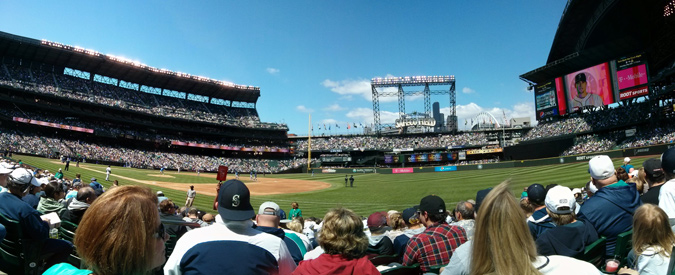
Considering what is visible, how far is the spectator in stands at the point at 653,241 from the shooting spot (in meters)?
3.20

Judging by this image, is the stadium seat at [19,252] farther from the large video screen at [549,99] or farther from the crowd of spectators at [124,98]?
the large video screen at [549,99]

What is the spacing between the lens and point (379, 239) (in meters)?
5.18

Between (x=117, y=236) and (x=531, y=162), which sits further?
(x=531, y=162)

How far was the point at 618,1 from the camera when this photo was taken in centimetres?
3931

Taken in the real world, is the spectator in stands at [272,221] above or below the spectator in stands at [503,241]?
below

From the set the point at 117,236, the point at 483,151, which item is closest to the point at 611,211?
the point at 117,236

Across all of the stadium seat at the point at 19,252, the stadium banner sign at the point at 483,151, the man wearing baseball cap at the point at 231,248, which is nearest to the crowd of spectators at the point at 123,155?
the stadium banner sign at the point at 483,151

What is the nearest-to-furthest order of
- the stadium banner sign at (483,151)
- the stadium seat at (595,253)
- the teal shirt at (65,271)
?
1. the teal shirt at (65,271)
2. the stadium seat at (595,253)
3. the stadium banner sign at (483,151)

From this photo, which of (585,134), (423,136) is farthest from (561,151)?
(423,136)

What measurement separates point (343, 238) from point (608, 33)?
206 ft

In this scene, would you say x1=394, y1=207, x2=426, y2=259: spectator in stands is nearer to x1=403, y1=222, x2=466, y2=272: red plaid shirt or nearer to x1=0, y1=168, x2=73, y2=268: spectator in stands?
x1=403, y1=222, x2=466, y2=272: red plaid shirt

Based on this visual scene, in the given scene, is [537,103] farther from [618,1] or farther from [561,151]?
[618,1]

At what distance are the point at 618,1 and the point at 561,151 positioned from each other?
22975 millimetres

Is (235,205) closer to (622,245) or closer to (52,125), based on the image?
(622,245)
